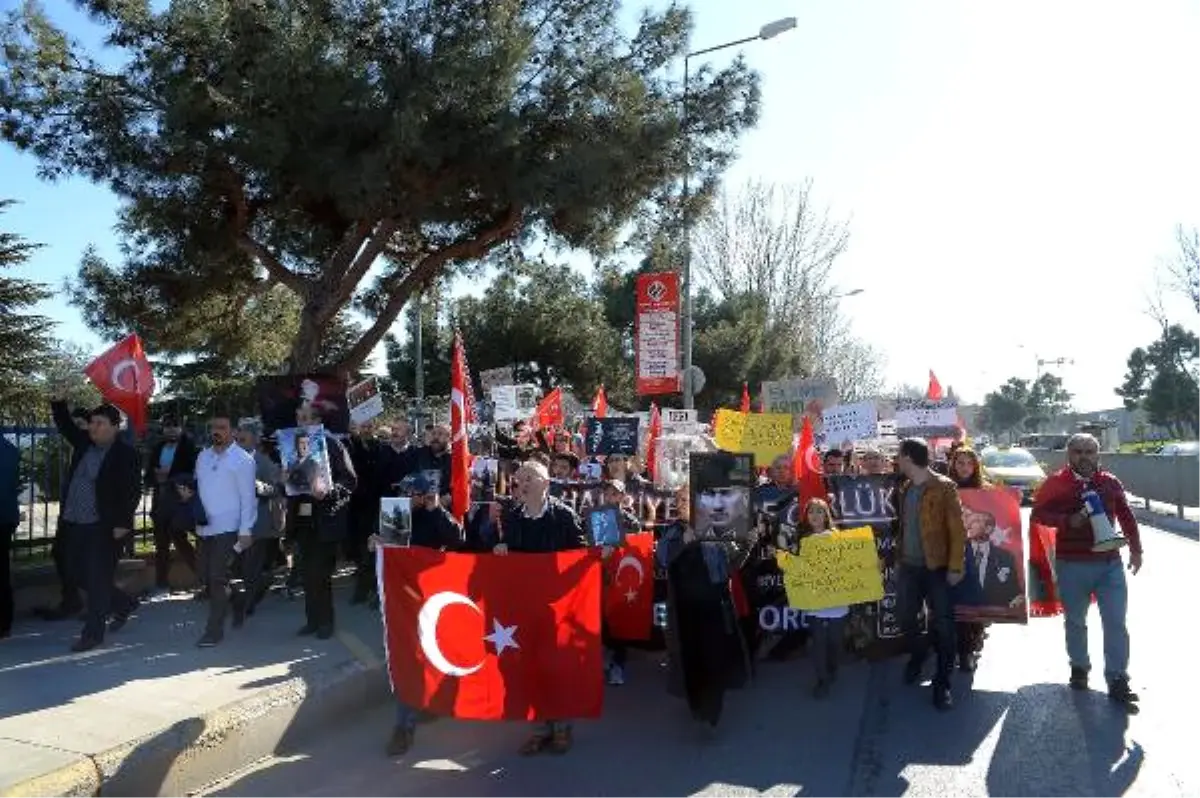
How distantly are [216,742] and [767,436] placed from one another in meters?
5.79

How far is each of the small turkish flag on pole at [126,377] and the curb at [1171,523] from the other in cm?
1656

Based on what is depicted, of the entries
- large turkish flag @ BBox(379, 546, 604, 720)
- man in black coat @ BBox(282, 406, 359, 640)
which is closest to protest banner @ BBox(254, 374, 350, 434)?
man in black coat @ BBox(282, 406, 359, 640)

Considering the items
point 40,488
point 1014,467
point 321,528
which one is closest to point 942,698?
point 321,528

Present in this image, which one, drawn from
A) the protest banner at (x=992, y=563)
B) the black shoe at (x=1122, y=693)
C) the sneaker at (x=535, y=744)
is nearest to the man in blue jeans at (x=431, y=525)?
the sneaker at (x=535, y=744)

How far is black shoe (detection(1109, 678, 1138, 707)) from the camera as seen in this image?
6609mm

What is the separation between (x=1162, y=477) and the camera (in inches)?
946

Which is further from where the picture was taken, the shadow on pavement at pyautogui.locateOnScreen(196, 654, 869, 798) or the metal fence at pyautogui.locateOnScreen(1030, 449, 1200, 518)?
the metal fence at pyautogui.locateOnScreen(1030, 449, 1200, 518)

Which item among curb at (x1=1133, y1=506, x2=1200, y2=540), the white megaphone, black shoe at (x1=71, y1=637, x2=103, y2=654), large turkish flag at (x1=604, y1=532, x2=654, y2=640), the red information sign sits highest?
the red information sign

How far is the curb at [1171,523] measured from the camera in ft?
62.7

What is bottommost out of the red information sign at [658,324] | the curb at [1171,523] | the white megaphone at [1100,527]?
the curb at [1171,523]

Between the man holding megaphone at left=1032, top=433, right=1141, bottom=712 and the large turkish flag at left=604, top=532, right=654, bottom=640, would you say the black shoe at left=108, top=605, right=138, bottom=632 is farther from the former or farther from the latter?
the man holding megaphone at left=1032, top=433, right=1141, bottom=712

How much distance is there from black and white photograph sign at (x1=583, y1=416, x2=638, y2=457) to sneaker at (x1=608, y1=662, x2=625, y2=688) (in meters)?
3.68

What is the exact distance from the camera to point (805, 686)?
7406 mm

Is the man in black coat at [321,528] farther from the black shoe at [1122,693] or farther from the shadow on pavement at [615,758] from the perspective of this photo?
the black shoe at [1122,693]
